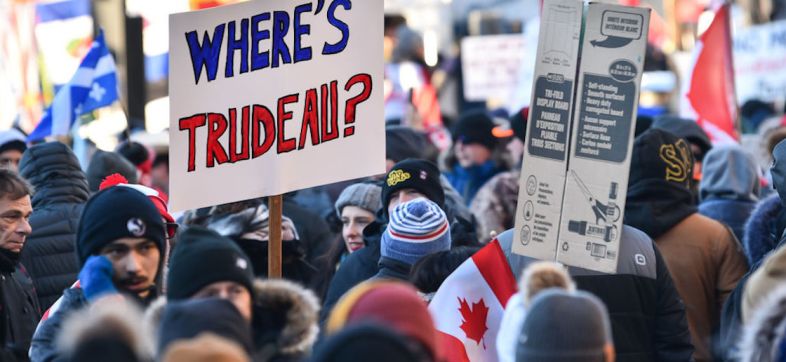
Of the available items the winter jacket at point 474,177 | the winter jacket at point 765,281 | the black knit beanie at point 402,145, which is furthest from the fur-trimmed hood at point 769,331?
the winter jacket at point 474,177

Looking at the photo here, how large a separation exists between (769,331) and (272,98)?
2.78 meters

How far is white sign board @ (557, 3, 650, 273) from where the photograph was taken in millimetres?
5887

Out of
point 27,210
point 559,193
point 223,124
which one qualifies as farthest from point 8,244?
point 559,193

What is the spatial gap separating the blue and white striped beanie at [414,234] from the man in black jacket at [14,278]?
1.57 metres

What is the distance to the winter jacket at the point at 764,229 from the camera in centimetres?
737

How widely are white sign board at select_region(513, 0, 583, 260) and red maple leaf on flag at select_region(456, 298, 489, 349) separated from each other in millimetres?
302

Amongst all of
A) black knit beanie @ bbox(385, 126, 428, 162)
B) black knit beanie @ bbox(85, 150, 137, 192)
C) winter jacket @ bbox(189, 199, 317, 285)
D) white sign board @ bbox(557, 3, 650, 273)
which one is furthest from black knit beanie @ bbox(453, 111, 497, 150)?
white sign board @ bbox(557, 3, 650, 273)

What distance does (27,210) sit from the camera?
6828mm

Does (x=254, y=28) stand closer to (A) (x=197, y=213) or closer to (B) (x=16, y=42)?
(A) (x=197, y=213)

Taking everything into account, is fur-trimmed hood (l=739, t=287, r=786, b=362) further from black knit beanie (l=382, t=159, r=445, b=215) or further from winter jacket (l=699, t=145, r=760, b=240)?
winter jacket (l=699, t=145, r=760, b=240)

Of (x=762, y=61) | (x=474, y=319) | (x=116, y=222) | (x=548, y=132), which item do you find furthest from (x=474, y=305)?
(x=762, y=61)

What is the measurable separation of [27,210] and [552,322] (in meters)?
3.48

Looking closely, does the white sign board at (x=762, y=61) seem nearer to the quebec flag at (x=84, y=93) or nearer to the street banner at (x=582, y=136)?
the quebec flag at (x=84, y=93)

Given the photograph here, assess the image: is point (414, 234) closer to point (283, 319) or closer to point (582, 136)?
point (582, 136)
